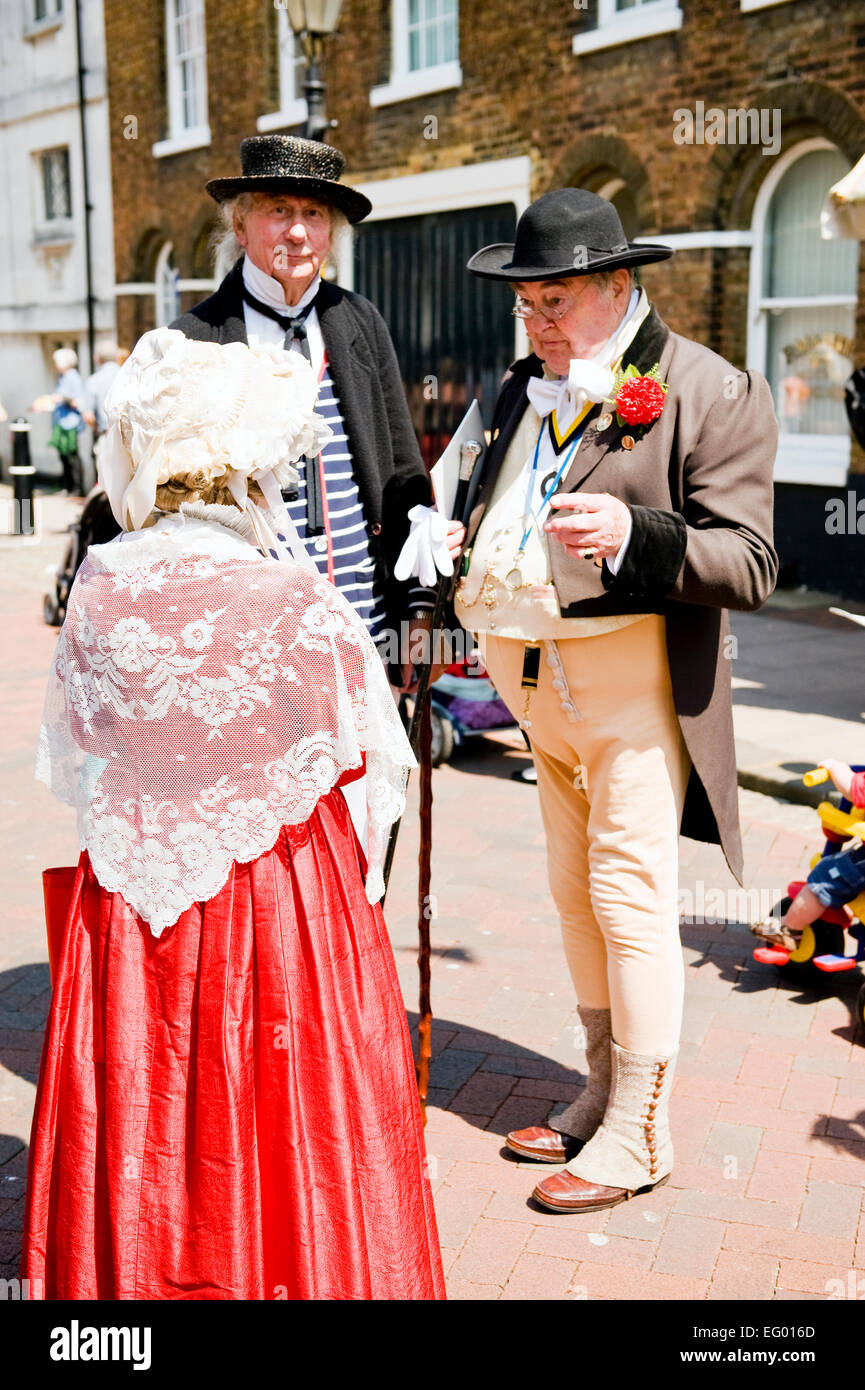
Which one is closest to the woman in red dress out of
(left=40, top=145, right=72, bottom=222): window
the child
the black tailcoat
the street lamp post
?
the black tailcoat

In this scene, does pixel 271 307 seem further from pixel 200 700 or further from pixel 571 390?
pixel 200 700

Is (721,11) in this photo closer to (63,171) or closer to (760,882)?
(760,882)

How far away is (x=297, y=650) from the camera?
6.93 feet

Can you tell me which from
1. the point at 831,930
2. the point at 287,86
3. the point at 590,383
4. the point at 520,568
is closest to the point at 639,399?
the point at 590,383

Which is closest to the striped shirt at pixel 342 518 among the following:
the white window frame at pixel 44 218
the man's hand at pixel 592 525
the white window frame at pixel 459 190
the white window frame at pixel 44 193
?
the man's hand at pixel 592 525

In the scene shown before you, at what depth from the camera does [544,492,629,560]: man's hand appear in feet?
8.36

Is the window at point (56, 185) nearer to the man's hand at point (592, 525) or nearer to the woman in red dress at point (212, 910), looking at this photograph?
the man's hand at point (592, 525)

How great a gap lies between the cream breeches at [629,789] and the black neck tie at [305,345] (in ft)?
1.79

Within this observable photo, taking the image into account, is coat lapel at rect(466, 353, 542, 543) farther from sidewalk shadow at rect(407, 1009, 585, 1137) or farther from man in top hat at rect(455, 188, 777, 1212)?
sidewalk shadow at rect(407, 1009, 585, 1137)

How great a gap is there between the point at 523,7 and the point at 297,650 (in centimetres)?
1127

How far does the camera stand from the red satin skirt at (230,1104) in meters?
2.13

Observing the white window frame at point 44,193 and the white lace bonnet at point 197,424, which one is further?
the white window frame at point 44,193
